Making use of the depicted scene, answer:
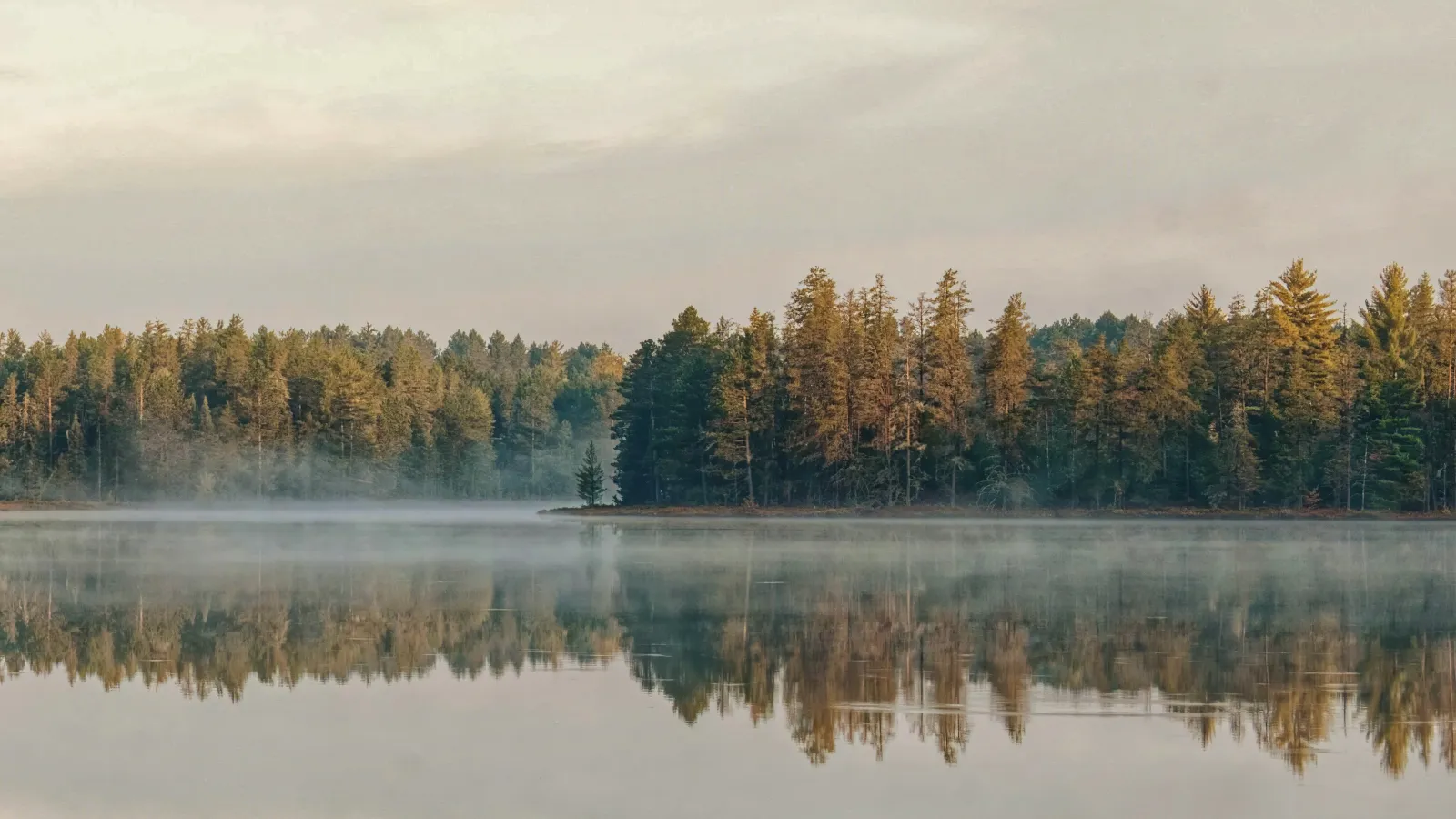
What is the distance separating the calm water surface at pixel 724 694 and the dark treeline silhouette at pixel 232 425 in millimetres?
104800

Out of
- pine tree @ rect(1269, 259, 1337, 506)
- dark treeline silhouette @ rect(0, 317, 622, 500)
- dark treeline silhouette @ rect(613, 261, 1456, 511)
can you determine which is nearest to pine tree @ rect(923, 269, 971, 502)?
dark treeline silhouette @ rect(613, 261, 1456, 511)

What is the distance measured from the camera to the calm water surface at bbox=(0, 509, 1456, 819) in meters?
13.3

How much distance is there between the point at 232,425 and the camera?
13812 centimetres

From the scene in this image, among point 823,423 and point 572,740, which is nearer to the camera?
point 572,740

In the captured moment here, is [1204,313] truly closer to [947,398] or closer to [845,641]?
[947,398]

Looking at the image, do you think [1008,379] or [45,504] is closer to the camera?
[1008,379]

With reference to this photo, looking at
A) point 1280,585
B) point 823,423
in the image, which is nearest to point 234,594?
point 1280,585

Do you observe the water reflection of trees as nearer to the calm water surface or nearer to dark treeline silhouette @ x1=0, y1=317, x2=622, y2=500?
the calm water surface

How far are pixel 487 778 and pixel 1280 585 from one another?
23539 mm

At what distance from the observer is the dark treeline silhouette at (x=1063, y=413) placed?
93375 mm

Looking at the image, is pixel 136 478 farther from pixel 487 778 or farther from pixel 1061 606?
pixel 487 778

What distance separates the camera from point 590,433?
176375mm

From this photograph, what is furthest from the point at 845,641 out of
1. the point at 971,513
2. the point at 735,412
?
the point at 735,412

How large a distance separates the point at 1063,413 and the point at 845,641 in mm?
80096
